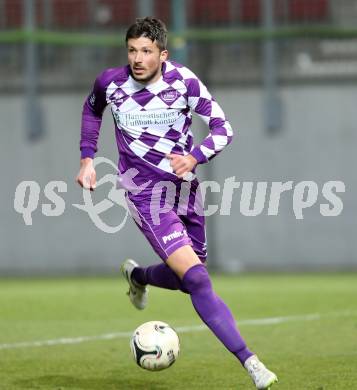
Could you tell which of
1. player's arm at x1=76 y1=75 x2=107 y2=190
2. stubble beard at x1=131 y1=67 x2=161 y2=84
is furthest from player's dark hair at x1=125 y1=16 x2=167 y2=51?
player's arm at x1=76 y1=75 x2=107 y2=190

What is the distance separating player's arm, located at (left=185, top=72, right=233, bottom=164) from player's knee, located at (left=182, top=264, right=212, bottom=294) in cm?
63

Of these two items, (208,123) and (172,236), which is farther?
(208,123)

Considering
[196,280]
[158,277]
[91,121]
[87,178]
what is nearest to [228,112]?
[158,277]

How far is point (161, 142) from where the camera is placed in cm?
659

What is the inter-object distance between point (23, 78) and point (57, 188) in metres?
1.89

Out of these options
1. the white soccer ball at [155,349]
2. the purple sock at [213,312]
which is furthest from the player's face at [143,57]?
the white soccer ball at [155,349]

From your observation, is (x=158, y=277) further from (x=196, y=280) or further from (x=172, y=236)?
(x=196, y=280)

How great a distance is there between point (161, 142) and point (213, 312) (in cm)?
114

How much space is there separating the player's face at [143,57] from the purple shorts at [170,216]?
0.68m

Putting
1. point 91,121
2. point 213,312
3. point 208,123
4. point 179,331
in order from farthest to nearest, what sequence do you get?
point 179,331
point 91,121
point 208,123
point 213,312

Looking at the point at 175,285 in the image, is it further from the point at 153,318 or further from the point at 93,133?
the point at 153,318

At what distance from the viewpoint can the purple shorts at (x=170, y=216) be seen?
249 inches

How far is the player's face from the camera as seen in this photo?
6.36 m

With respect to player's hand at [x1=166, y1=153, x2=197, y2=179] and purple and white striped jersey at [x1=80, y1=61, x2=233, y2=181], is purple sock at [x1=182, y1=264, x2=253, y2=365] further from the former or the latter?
purple and white striped jersey at [x1=80, y1=61, x2=233, y2=181]
